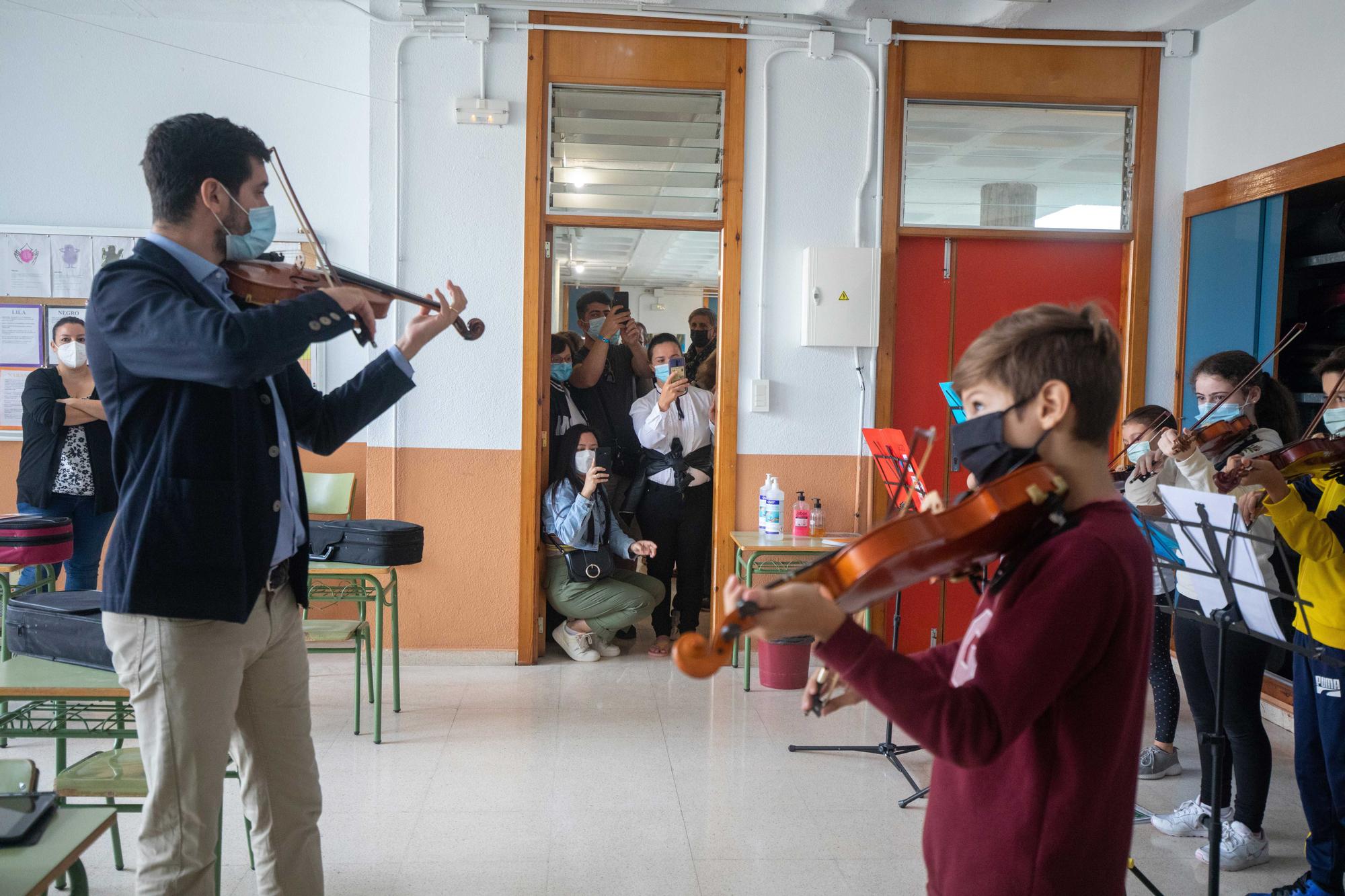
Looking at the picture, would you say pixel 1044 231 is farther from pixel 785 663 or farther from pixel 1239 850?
pixel 1239 850

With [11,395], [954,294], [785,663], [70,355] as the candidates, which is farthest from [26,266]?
[954,294]

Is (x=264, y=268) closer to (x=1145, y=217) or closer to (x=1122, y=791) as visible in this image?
(x=1122, y=791)

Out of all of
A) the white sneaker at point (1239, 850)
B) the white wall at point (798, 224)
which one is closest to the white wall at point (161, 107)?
the white wall at point (798, 224)

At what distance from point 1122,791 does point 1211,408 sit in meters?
1.85

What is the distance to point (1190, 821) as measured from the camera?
105 inches

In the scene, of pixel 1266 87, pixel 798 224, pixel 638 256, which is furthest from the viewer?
pixel 638 256

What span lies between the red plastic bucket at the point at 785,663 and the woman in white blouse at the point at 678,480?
28.2 inches

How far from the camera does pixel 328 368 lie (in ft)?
14.7

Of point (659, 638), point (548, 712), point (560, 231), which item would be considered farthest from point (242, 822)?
point (560, 231)

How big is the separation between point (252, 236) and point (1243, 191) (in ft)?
12.7

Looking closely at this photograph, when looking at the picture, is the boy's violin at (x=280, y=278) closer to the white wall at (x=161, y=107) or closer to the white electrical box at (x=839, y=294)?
the white electrical box at (x=839, y=294)

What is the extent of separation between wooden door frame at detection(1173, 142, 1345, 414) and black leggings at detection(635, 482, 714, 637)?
7.24ft

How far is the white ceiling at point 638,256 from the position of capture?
7.25 m

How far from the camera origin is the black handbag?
4.16 metres
